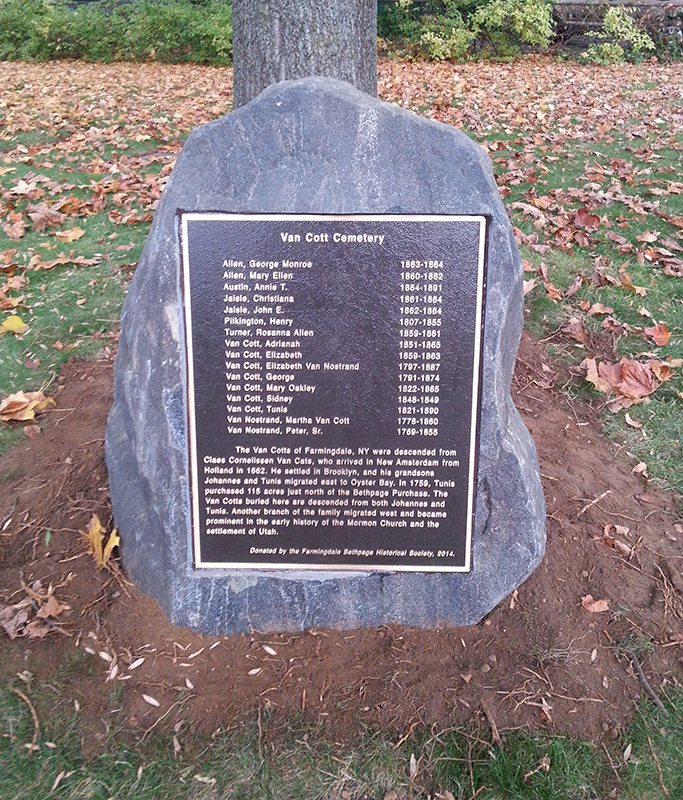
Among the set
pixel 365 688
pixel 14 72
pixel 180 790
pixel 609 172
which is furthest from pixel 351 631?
pixel 14 72

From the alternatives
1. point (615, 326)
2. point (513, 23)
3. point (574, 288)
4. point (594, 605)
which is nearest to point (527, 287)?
point (574, 288)

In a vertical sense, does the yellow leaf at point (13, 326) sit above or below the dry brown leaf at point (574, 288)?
below

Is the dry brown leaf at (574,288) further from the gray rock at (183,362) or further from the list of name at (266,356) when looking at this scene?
the list of name at (266,356)

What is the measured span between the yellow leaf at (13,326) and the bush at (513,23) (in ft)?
43.2

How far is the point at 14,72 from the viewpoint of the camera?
507 inches

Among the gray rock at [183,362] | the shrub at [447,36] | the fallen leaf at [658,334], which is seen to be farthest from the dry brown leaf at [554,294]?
the shrub at [447,36]

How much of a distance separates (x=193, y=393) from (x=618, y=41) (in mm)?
15497

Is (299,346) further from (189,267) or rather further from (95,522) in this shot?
A: (95,522)

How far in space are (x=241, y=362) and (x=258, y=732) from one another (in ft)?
4.25

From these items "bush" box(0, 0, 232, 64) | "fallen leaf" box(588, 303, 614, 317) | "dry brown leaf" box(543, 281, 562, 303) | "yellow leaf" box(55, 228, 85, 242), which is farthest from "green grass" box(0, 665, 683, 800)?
"bush" box(0, 0, 232, 64)

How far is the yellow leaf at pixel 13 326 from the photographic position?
4.23 meters

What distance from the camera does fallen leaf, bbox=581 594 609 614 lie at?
2674 mm

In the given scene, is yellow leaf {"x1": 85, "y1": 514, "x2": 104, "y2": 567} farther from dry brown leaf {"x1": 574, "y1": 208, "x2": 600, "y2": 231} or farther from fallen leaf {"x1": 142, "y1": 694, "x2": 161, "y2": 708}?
dry brown leaf {"x1": 574, "y1": 208, "x2": 600, "y2": 231}

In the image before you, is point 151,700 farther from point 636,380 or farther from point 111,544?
point 636,380
